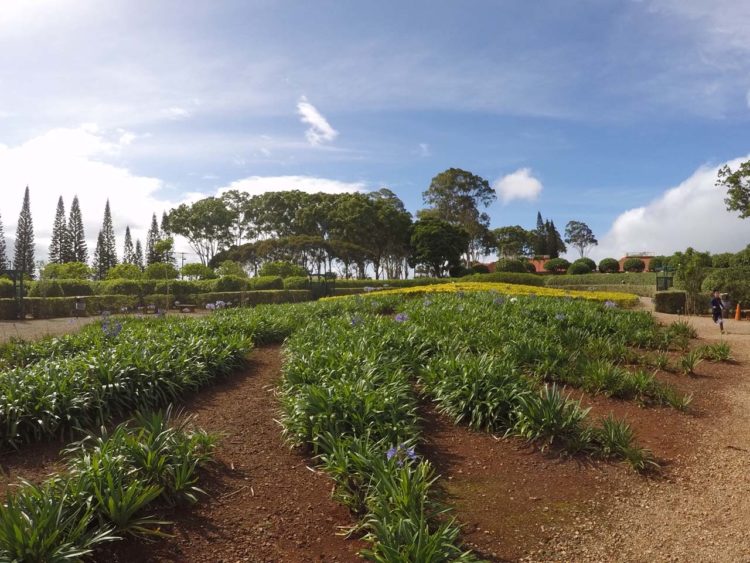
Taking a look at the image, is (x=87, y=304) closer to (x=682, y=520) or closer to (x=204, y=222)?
(x=682, y=520)

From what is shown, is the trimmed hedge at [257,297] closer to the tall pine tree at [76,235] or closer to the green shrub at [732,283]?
the green shrub at [732,283]

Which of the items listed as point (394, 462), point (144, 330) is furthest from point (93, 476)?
point (144, 330)

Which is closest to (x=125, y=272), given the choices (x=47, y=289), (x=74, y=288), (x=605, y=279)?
(x=74, y=288)

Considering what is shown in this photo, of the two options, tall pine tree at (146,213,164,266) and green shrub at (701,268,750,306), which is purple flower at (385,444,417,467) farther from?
tall pine tree at (146,213,164,266)

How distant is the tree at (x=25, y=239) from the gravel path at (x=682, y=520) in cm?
5682

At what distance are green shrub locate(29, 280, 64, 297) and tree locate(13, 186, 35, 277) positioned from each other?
36188 mm

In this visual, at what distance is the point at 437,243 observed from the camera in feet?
134

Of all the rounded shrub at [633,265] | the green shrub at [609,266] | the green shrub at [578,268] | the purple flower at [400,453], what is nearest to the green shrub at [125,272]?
the purple flower at [400,453]

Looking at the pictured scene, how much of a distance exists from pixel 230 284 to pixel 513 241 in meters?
51.4

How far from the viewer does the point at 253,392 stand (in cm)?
502

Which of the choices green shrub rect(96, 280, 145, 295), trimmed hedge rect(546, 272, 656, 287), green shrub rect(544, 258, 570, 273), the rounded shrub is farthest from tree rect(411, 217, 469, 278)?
green shrub rect(96, 280, 145, 295)

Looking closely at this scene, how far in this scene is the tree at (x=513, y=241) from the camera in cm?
6681

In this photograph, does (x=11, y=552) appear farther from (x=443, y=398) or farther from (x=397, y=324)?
(x=397, y=324)

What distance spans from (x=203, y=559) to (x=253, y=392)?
2.52m
